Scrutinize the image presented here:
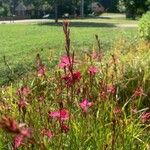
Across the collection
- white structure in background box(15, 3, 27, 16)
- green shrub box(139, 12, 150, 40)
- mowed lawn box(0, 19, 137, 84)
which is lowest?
white structure in background box(15, 3, 27, 16)

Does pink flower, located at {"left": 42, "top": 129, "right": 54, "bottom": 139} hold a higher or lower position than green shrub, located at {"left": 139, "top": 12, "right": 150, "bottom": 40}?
higher

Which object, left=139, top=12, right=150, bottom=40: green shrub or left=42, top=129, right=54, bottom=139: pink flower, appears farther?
left=139, top=12, right=150, bottom=40: green shrub

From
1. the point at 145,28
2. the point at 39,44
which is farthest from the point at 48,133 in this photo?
the point at 39,44

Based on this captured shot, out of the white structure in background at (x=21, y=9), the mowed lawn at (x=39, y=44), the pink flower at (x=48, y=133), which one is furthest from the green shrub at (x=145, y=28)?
the white structure in background at (x=21, y=9)

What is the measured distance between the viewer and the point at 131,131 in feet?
11.3

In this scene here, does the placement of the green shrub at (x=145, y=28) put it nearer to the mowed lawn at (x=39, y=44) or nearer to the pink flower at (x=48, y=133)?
the mowed lawn at (x=39, y=44)

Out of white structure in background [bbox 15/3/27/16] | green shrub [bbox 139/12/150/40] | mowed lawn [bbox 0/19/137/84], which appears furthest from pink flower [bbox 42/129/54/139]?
white structure in background [bbox 15/3/27/16]

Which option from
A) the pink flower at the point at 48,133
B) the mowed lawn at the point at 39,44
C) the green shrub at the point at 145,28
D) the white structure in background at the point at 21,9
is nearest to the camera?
the pink flower at the point at 48,133

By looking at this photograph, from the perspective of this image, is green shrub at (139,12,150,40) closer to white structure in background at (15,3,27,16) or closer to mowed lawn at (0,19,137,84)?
mowed lawn at (0,19,137,84)

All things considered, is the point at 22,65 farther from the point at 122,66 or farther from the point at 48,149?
the point at 48,149

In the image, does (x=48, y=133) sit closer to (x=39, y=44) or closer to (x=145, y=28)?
(x=145, y=28)

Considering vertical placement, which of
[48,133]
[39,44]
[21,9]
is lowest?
[21,9]

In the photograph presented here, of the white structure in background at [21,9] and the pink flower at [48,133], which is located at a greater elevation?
the pink flower at [48,133]

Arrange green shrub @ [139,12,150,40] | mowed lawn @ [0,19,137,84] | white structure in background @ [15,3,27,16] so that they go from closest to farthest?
mowed lawn @ [0,19,137,84] < green shrub @ [139,12,150,40] < white structure in background @ [15,3,27,16]
